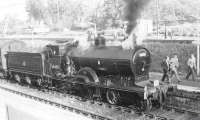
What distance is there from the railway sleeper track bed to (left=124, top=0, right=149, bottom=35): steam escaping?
318cm

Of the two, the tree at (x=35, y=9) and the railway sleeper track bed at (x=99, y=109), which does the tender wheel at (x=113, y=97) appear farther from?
the tree at (x=35, y=9)

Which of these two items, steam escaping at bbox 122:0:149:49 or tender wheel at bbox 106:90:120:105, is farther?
tender wheel at bbox 106:90:120:105

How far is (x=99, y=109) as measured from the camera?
1091cm

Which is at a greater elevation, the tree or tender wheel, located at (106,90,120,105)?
the tree

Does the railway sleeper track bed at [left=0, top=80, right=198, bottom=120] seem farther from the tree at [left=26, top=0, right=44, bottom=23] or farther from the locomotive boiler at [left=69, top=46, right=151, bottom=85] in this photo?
the tree at [left=26, top=0, right=44, bottom=23]

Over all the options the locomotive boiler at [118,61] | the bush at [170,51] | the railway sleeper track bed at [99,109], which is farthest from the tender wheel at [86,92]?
the bush at [170,51]

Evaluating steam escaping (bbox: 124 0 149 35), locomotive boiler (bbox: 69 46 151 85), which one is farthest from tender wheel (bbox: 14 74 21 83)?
steam escaping (bbox: 124 0 149 35)

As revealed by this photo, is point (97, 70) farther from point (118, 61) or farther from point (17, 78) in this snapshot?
point (17, 78)

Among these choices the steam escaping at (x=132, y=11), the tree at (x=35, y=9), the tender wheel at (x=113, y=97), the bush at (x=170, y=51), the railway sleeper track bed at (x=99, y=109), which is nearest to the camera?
the railway sleeper track bed at (x=99, y=109)

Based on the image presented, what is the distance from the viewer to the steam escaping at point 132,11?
36.7ft

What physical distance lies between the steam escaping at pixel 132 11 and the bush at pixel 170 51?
652cm

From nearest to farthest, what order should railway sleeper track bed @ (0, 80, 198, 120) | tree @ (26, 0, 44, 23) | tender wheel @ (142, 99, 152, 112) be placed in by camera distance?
1. railway sleeper track bed @ (0, 80, 198, 120)
2. tender wheel @ (142, 99, 152, 112)
3. tree @ (26, 0, 44, 23)

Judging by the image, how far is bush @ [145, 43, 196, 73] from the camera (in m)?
17.5

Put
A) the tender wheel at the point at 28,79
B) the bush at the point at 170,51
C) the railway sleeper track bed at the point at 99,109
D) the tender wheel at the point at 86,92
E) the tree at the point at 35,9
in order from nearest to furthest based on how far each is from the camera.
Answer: the railway sleeper track bed at the point at 99,109 < the tender wheel at the point at 86,92 < the tender wheel at the point at 28,79 < the bush at the point at 170,51 < the tree at the point at 35,9
